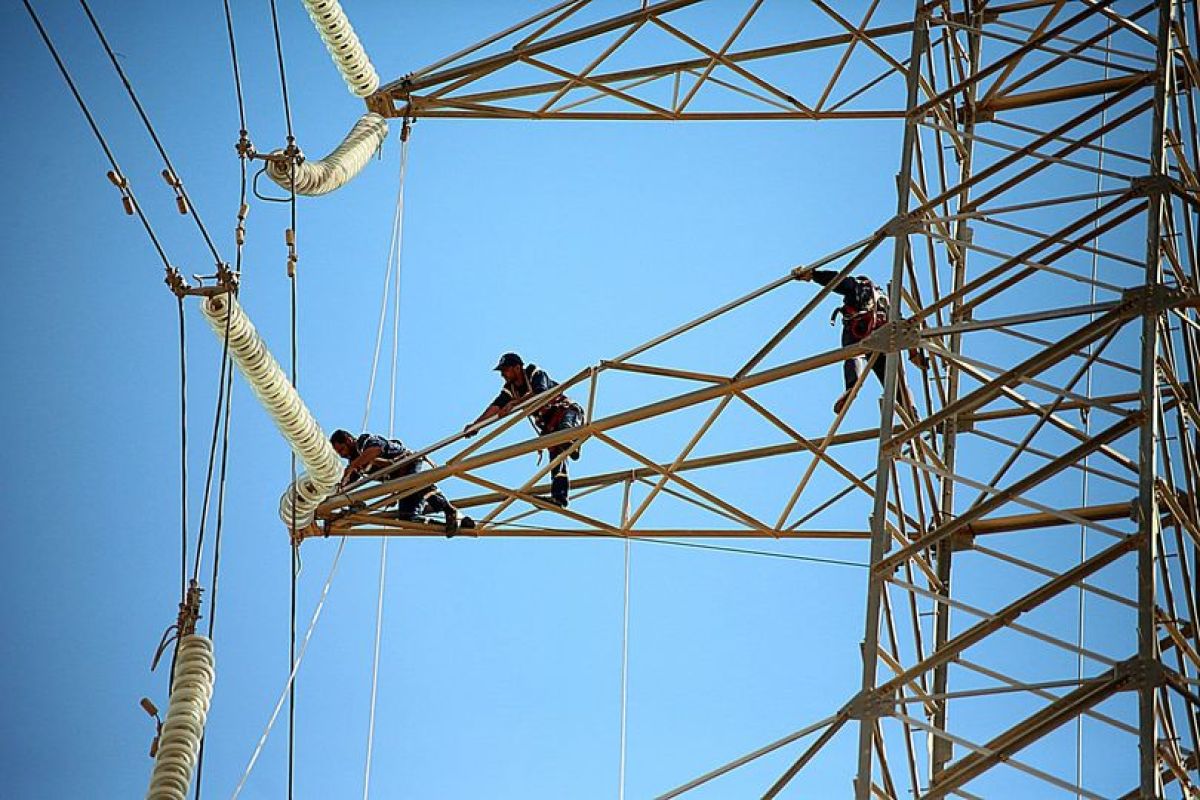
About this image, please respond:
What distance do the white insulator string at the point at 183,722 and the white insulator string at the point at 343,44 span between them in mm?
8368

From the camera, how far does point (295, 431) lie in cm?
1778

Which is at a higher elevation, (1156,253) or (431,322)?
(431,322)

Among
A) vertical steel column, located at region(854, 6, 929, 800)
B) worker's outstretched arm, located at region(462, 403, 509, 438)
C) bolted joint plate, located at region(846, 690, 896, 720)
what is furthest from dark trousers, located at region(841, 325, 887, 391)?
bolted joint plate, located at region(846, 690, 896, 720)

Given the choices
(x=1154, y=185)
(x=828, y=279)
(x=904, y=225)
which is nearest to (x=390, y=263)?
(x=828, y=279)

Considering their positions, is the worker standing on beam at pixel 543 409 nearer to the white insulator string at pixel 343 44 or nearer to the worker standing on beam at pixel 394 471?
the worker standing on beam at pixel 394 471

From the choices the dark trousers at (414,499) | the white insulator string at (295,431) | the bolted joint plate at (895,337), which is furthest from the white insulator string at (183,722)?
the bolted joint plate at (895,337)

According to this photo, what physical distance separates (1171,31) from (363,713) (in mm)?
20543

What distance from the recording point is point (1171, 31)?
1407 cm

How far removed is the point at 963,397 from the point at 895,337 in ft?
2.46

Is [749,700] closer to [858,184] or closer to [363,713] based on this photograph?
[363,713]

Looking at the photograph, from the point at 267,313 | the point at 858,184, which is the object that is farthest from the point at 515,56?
the point at 858,184

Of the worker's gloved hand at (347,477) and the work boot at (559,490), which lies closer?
the work boot at (559,490)

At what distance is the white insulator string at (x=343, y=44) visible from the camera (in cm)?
2006

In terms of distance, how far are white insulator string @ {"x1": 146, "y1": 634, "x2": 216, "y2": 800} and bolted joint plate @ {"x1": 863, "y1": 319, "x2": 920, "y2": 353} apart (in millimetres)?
5237
